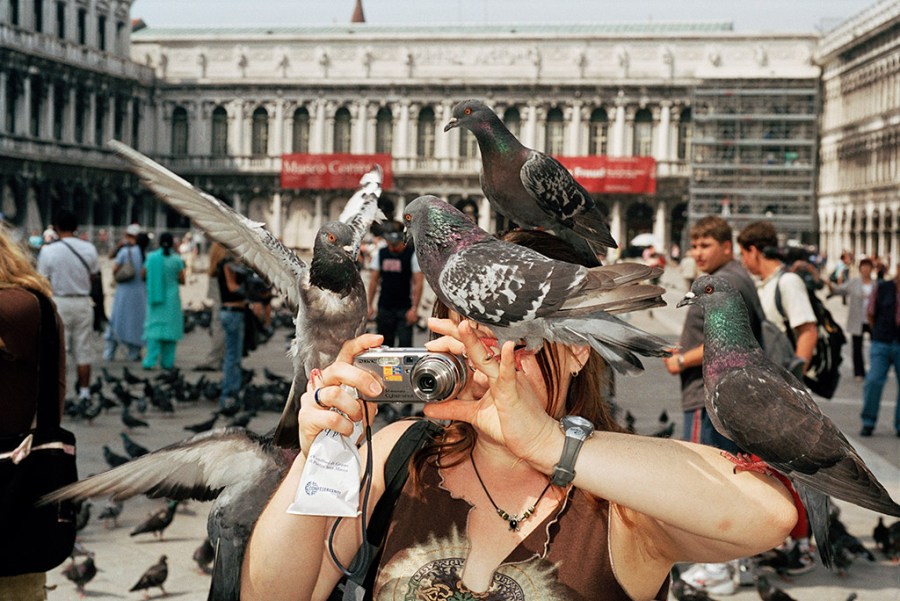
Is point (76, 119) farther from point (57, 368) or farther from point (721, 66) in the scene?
point (57, 368)

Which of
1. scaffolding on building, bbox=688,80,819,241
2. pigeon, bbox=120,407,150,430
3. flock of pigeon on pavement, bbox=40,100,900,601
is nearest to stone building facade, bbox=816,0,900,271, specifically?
scaffolding on building, bbox=688,80,819,241

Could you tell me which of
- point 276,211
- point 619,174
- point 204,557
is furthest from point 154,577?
point 276,211

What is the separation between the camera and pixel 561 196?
2.23 m

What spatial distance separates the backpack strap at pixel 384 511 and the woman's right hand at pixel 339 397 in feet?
0.68

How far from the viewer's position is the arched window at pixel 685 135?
4775 cm

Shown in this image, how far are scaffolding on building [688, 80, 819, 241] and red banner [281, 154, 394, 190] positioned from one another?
1382 cm

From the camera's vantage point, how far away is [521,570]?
1706mm

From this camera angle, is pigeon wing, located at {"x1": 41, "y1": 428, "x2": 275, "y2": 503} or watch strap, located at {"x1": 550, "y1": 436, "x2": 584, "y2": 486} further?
pigeon wing, located at {"x1": 41, "y1": 428, "x2": 275, "y2": 503}

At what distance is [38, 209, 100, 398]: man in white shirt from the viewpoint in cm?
793

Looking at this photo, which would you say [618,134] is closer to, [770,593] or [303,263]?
[770,593]

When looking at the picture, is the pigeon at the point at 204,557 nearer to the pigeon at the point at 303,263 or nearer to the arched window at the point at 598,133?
the pigeon at the point at 303,263

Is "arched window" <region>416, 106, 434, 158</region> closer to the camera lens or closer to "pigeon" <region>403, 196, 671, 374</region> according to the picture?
"pigeon" <region>403, 196, 671, 374</region>

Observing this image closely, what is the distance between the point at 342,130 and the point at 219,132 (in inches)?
233

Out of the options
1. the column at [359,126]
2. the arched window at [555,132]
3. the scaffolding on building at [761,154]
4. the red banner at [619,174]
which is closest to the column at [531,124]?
the arched window at [555,132]
